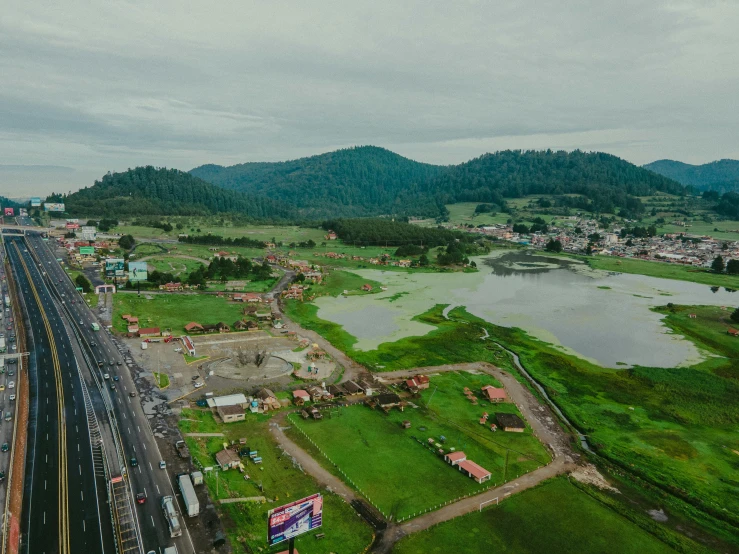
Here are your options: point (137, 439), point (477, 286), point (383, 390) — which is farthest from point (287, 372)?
point (477, 286)

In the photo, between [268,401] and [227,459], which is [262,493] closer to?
[227,459]

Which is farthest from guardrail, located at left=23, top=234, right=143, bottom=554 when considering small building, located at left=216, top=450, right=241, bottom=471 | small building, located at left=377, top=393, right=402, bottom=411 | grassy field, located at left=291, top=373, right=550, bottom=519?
small building, located at left=377, top=393, right=402, bottom=411

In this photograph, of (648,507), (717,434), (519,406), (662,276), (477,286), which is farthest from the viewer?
(662,276)

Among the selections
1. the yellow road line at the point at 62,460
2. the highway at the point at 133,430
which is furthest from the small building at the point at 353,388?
the yellow road line at the point at 62,460

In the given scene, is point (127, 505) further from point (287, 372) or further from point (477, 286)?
point (477, 286)

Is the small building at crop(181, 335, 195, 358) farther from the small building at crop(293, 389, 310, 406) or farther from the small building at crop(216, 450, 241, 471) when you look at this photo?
the small building at crop(216, 450, 241, 471)

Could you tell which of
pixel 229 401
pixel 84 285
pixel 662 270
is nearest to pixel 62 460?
pixel 229 401
